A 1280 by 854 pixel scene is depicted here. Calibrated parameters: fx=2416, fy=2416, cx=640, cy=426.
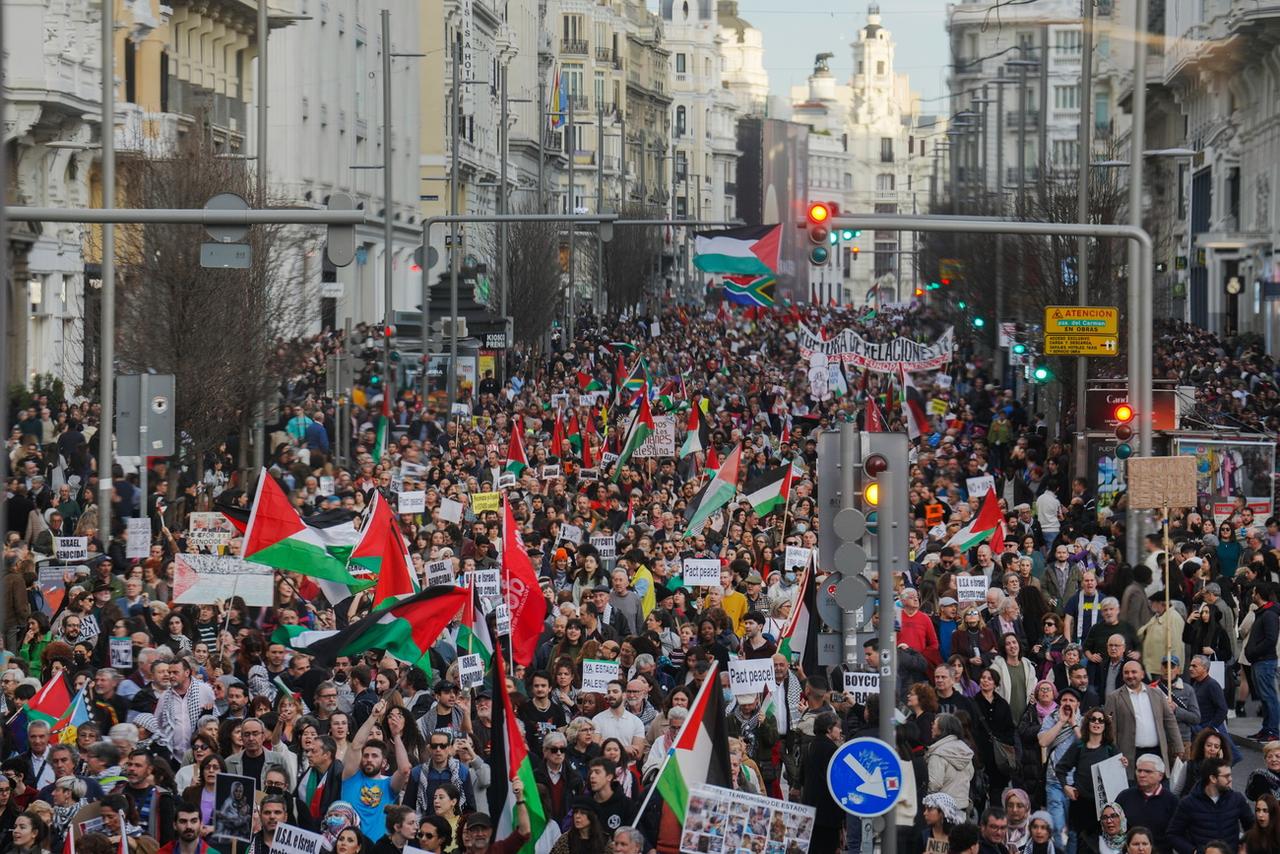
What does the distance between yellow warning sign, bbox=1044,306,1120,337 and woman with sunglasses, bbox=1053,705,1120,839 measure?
9.91m

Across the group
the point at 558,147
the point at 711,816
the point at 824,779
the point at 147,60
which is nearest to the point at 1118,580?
the point at 824,779

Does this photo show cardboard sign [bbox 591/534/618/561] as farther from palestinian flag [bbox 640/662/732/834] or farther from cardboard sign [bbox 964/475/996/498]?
palestinian flag [bbox 640/662/732/834]

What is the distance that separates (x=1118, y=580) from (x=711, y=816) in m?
8.47

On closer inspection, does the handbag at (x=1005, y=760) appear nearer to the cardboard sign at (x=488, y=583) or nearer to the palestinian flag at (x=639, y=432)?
the cardboard sign at (x=488, y=583)

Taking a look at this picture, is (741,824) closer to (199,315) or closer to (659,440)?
(659,440)

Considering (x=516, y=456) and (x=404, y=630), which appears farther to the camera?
(x=516, y=456)

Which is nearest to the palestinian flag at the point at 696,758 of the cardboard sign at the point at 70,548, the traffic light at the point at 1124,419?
the cardboard sign at the point at 70,548

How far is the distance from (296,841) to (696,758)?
1961 millimetres

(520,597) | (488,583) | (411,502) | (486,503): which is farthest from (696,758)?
(411,502)

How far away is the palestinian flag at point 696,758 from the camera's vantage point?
1145 centimetres

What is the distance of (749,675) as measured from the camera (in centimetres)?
1369

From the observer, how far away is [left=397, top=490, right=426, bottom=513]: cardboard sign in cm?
2297

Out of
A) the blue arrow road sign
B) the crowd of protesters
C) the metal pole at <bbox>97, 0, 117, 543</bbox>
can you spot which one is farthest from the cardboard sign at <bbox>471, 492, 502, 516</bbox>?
the blue arrow road sign

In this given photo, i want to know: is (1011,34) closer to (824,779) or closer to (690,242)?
(690,242)
